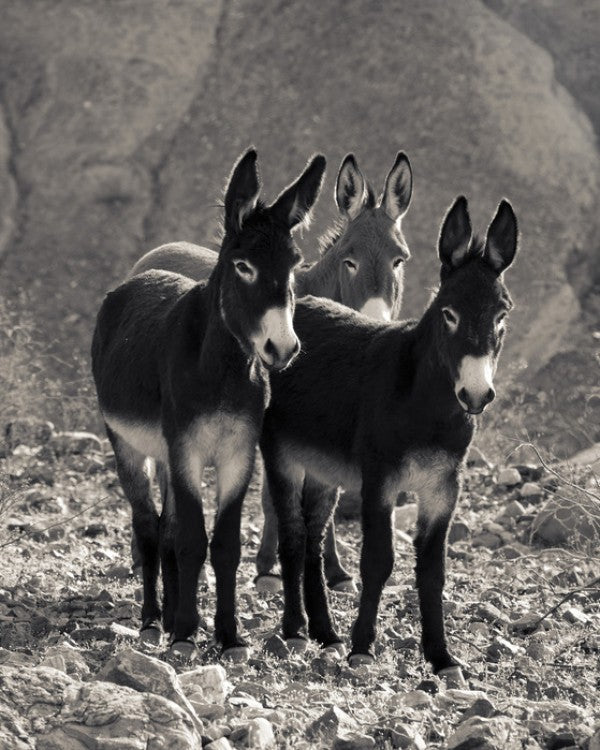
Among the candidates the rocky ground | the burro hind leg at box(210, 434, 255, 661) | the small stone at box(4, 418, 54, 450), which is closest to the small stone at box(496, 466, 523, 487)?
the rocky ground

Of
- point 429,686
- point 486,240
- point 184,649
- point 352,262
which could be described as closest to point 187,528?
point 184,649

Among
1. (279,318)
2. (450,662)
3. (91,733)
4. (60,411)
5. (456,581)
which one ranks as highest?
(279,318)

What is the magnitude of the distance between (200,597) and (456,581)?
75.4 inches

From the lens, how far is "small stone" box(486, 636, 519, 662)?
738 cm

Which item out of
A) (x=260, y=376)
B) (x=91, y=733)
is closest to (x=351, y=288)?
(x=260, y=376)

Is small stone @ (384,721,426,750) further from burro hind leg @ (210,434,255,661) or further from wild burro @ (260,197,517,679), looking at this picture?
burro hind leg @ (210,434,255,661)

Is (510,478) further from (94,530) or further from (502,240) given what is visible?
(502,240)

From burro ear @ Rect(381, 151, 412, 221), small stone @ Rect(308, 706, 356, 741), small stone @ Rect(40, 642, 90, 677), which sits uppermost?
burro ear @ Rect(381, 151, 412, 221)

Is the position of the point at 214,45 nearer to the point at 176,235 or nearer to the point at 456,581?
the point at 176,235

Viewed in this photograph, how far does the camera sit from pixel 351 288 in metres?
9.66

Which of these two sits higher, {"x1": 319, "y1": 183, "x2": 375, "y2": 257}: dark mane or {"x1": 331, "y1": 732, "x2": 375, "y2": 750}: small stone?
{"x1": 319, "y1": 183, "x2": 375, "y2": 257}: dark mane

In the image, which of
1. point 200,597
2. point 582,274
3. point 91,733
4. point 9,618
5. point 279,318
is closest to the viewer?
point 91,733

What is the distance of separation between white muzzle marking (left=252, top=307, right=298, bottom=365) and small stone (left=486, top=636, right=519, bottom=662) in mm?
2191

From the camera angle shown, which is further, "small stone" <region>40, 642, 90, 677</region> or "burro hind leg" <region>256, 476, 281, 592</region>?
"burro hind leg" <region>256, 476, 281, 592</region>
